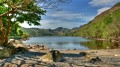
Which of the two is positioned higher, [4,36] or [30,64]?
[4,36]

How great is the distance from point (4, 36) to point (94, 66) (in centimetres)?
1587

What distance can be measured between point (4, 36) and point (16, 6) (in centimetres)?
1119

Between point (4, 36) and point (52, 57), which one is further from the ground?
point (4, 36)

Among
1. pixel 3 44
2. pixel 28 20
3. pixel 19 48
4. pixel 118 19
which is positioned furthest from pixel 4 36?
pixel 118 19

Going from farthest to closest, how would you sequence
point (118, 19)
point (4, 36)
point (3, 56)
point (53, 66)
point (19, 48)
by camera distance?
point (118, 19) → point (19, 48) → point (4, 36) → point (3, 56) → point (53, 66)

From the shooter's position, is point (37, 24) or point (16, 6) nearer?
point (16, 6)

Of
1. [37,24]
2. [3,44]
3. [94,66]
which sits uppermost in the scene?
[37,24]

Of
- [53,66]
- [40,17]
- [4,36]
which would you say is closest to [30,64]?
[53,66]

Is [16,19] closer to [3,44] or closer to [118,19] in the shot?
[3,44]

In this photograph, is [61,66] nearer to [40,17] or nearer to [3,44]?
[3,44]

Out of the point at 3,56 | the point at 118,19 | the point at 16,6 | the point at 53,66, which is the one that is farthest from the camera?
the point at 118,19

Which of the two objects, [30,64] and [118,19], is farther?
[118,19]

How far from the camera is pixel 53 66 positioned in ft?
74.4

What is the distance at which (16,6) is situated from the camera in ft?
80.1
